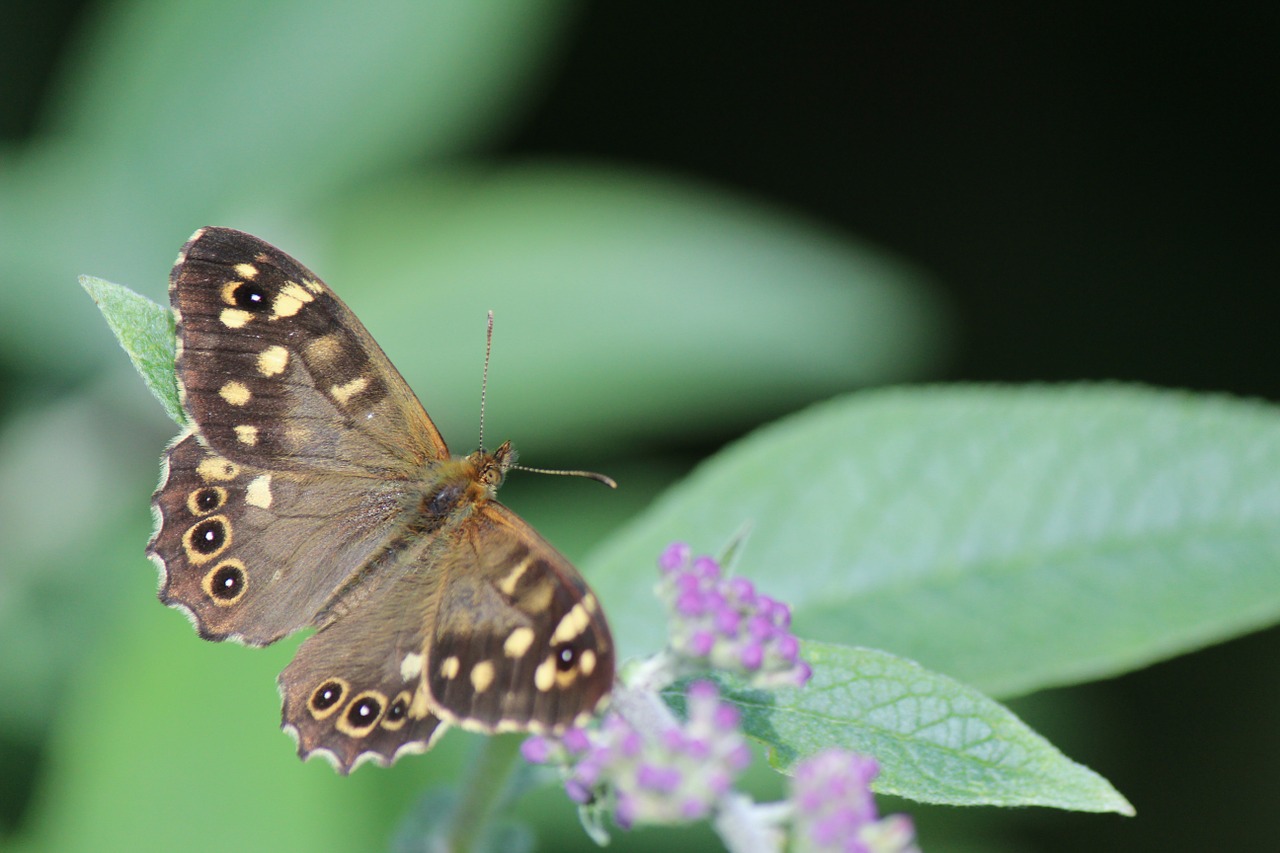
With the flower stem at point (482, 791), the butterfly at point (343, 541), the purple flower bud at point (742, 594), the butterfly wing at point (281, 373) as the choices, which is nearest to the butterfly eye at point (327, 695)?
the butterfly at point (343, 541)

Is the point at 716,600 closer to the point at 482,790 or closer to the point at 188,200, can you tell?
the point at 482,790

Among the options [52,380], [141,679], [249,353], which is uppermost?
[249,353]

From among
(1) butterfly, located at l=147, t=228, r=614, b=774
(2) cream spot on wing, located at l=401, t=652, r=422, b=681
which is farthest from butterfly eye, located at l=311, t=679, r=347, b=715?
(2) cream spot on wing, located at l=401, t=652, r=422, b=681

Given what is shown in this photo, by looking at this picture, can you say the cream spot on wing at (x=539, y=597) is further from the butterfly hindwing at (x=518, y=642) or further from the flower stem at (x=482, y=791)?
the flower stem at (x=482, y=791)

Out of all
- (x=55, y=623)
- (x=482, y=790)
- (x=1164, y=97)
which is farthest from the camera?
(x=1164, y=97)

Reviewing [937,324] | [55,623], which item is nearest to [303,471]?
[55,623]

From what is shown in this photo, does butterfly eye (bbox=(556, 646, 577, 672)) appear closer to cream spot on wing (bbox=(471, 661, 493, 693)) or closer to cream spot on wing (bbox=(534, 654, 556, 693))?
cream spot on wing (bbox=(534, 654, 556, 693))

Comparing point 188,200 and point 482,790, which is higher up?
point 188,200
